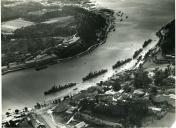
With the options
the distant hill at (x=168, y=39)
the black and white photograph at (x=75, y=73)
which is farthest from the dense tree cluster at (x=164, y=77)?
the distant hill at (x=168, y=39)

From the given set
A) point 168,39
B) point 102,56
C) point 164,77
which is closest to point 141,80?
point 164,77

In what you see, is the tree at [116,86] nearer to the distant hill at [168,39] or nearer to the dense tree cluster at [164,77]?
the dense tree cluster at [164,77]

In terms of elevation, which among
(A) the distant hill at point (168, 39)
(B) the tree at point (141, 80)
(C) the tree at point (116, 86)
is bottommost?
(C) the tree at point (116, 86)

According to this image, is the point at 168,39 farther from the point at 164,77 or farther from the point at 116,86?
the point at 116,86

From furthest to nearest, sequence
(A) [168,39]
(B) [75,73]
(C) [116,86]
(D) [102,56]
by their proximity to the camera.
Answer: (A) [168,39] < (D) [102,56] < (B) [75,73] < (C) [116,86]

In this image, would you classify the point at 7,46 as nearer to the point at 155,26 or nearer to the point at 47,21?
the point at 47,21
